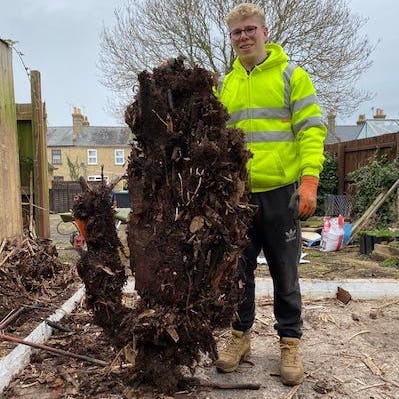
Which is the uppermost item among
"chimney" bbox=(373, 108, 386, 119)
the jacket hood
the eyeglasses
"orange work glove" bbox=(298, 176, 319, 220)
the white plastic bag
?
"chimney" bbox=(373, 108, 386, 119)

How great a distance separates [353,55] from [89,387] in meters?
17.2

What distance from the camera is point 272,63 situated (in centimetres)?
318

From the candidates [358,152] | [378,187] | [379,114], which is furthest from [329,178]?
[379,114]

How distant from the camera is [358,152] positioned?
583 inches

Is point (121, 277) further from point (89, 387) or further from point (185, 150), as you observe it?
point (185, 150)

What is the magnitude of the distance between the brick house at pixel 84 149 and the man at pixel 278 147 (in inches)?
1834

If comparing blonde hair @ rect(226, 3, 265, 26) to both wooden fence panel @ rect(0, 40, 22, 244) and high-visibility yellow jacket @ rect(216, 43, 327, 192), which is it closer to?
high-visibility yellow jacket @ rect(216, 43, 327, 192)

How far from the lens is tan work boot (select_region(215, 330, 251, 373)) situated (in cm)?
325

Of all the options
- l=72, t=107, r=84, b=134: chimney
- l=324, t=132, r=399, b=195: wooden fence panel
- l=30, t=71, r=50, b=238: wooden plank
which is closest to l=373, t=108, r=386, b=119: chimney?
l=324, t=132, r=399, b=195: wooden fence panel

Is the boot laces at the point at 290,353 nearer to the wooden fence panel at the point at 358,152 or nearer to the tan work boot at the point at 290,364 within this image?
the tan work boot at the point at 290,364

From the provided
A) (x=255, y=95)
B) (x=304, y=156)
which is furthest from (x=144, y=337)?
(x=255, y=95)

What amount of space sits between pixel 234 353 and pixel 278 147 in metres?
1.48

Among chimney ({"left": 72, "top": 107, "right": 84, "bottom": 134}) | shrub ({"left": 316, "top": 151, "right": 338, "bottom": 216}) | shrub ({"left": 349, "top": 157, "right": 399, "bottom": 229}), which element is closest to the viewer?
shrub ({"left": 349, "top": 157, "right": 399, "bottom": 229})

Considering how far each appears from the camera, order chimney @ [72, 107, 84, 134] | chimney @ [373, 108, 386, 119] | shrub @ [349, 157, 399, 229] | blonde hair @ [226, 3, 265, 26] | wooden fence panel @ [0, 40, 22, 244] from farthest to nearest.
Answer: chimney @ [72, 107, 84, 134] < chimney @ [373, 108, 386, 119] < shrub @ [349, 157, 399, 229] < wooden fence panel @ [0, 40, 22, 244] < blonde hair @ [226, 3, 265, 26]
